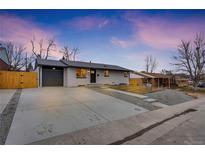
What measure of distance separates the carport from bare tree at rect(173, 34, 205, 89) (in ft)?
58.3

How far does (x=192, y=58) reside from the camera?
20.5 meters

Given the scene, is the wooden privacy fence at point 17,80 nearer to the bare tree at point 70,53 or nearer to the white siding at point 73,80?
the white siding at point 73,80

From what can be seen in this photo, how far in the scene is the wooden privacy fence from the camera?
10.5 metres

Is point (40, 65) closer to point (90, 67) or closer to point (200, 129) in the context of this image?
point (90, 67)

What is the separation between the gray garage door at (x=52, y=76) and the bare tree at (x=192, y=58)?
58.6 ft

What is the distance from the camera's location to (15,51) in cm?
2334

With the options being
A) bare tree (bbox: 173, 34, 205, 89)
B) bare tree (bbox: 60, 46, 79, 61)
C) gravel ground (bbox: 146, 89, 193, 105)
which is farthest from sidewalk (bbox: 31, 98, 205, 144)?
bare tree (bbox: 60, 46, 79, 61)

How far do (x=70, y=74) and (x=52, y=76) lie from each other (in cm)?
172

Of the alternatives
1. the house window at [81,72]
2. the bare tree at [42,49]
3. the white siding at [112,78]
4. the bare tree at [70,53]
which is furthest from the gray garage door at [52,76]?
the bare tree at [70,53]

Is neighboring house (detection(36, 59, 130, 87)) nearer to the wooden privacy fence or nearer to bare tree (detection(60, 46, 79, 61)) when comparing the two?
the wooden privacy fence

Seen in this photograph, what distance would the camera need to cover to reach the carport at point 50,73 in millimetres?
12148

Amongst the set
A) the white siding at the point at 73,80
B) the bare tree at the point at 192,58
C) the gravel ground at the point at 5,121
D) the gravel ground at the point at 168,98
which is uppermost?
the bare tree at the point at 192,58
